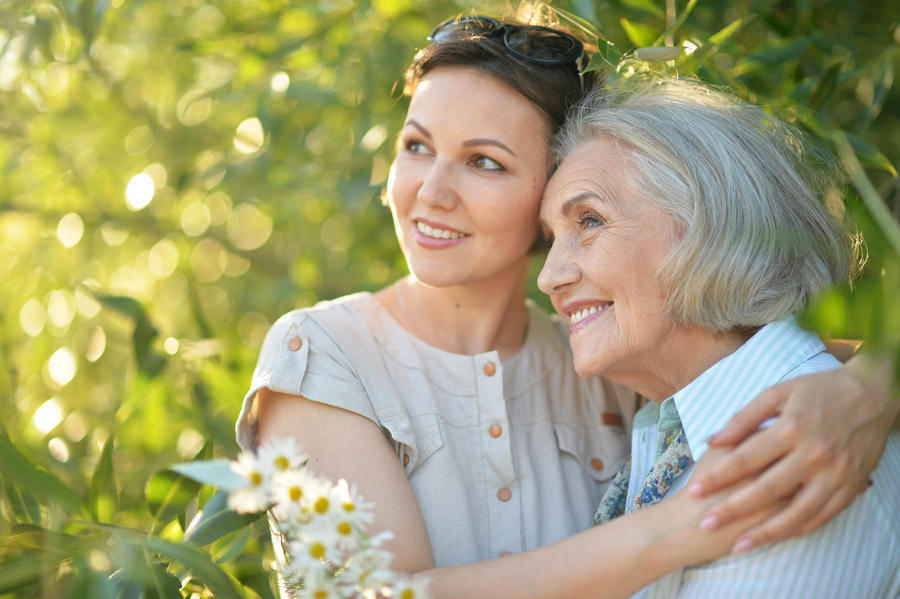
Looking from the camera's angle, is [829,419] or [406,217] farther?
[406,217]

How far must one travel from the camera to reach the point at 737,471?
4.01ft

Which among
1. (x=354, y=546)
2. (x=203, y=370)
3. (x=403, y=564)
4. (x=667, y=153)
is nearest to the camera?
(x=354, y=546)

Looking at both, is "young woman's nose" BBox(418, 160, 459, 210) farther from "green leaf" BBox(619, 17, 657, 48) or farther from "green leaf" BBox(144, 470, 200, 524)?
"green leaf" BBox(144, 470, 200, 524)

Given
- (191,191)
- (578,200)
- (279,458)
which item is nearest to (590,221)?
Answer: (578,200)

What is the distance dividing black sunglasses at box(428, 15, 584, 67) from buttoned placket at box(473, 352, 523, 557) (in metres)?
0.71

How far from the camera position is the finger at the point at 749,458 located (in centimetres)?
120

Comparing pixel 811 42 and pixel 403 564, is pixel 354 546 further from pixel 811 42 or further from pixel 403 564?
pixel 811 42

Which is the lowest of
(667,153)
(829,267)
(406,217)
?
(829,267)

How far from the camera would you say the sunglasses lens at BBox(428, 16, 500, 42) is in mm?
1897

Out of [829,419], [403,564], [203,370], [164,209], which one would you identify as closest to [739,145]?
[829,419]

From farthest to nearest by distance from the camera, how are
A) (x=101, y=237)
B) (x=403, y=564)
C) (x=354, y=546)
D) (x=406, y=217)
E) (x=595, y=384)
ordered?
(x=101, y=237) < (x=595, y=384) < (x=406, y=217) < (x=403, y=564) < (x=354, y=546)

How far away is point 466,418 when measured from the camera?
1811 millimetres

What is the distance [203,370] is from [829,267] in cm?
168

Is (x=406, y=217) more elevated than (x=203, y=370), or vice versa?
(x=406, y=217)
